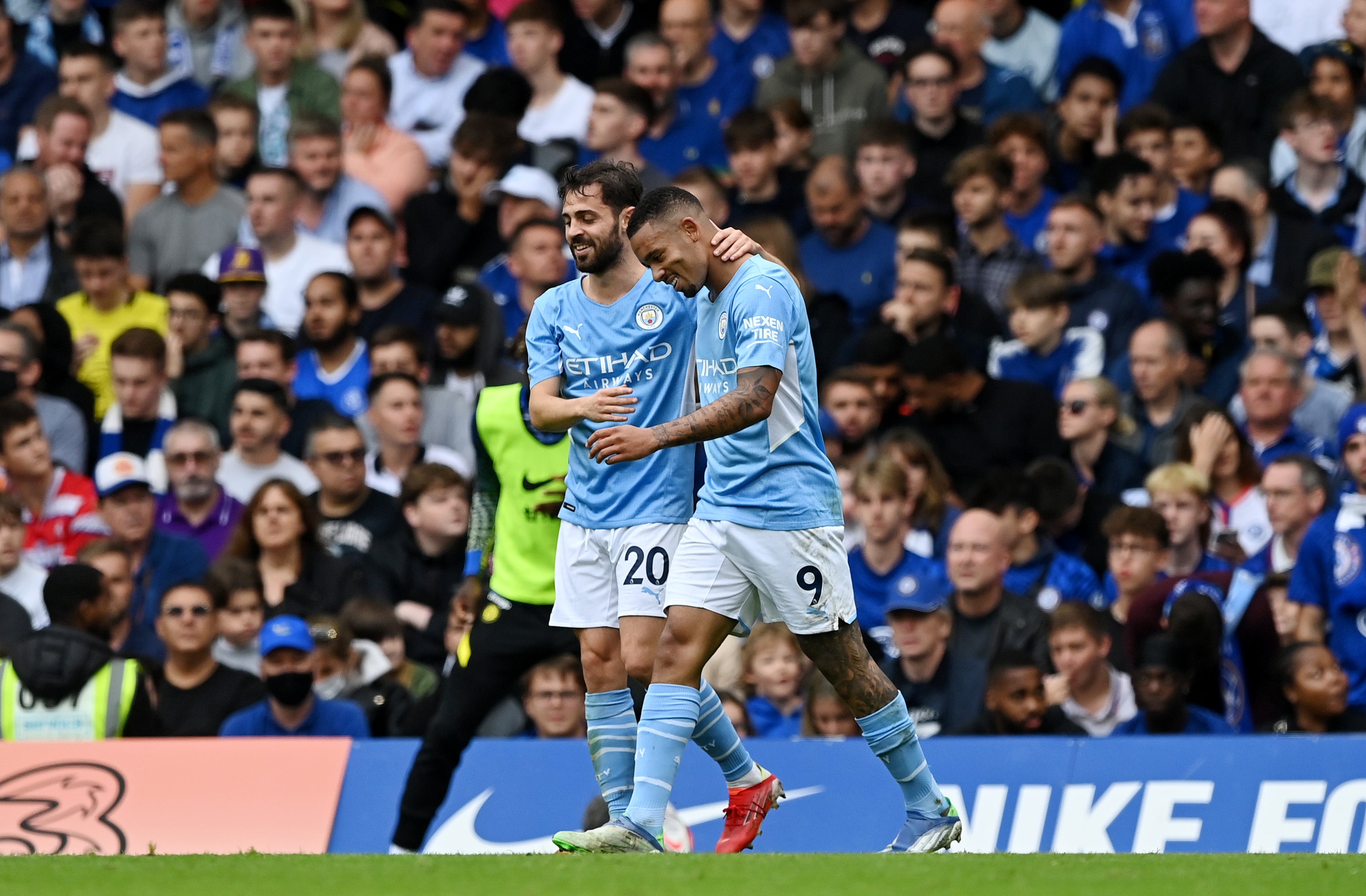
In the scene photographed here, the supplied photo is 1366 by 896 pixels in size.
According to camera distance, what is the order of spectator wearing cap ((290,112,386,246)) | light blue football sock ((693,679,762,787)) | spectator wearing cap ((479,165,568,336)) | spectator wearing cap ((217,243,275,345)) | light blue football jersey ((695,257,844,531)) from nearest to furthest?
light blue football jersey ((695,257,844,531)) < light blue football sock ((693,679,762,787)) < spectator wearing cap ((479,165,568,336)) < spectator wearing cap ((217,243,275,345)) < spectator wearing cap ((290,112,386,246))

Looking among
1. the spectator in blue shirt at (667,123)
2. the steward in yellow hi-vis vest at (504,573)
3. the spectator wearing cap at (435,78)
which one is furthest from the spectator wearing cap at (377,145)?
the steward in yellow hi-vis vest at (504,573)

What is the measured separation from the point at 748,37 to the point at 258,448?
5.22m

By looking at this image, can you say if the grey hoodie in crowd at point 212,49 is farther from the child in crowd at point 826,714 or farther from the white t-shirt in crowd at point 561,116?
the child in crowd at point 826,714

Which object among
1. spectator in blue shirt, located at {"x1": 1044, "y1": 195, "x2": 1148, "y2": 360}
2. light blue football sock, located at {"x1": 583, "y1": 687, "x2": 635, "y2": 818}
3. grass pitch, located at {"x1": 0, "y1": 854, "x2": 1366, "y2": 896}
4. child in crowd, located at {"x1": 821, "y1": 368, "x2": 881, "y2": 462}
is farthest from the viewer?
spectator in blue shirt, located at {"x1": 1044, "y1": 195, "x2": 1148, "y2": 360}

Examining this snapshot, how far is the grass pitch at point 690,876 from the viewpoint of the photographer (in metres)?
5.76

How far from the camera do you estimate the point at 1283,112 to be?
43.5 feet

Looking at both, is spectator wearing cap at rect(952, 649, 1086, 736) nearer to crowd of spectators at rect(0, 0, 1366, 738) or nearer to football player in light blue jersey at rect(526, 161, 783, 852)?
crowd of spectators at rect(0, 0, 1366, 738)

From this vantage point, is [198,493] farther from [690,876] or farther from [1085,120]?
[690,876]

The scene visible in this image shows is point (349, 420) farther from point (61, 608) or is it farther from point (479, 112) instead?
point (479, 112)

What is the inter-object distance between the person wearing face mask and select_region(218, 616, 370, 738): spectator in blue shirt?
11cm

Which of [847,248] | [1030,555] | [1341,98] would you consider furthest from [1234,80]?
[1030,555]

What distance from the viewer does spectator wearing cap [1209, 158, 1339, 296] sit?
12.9 meters

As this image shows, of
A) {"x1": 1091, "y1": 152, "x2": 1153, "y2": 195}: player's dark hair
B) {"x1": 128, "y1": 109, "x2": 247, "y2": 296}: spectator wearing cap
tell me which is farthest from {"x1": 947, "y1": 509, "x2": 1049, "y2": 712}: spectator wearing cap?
{"x1": 128, "y1": 109, "x2": 247, "y2": 296}: spectator wearing cap

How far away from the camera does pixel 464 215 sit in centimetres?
1432
